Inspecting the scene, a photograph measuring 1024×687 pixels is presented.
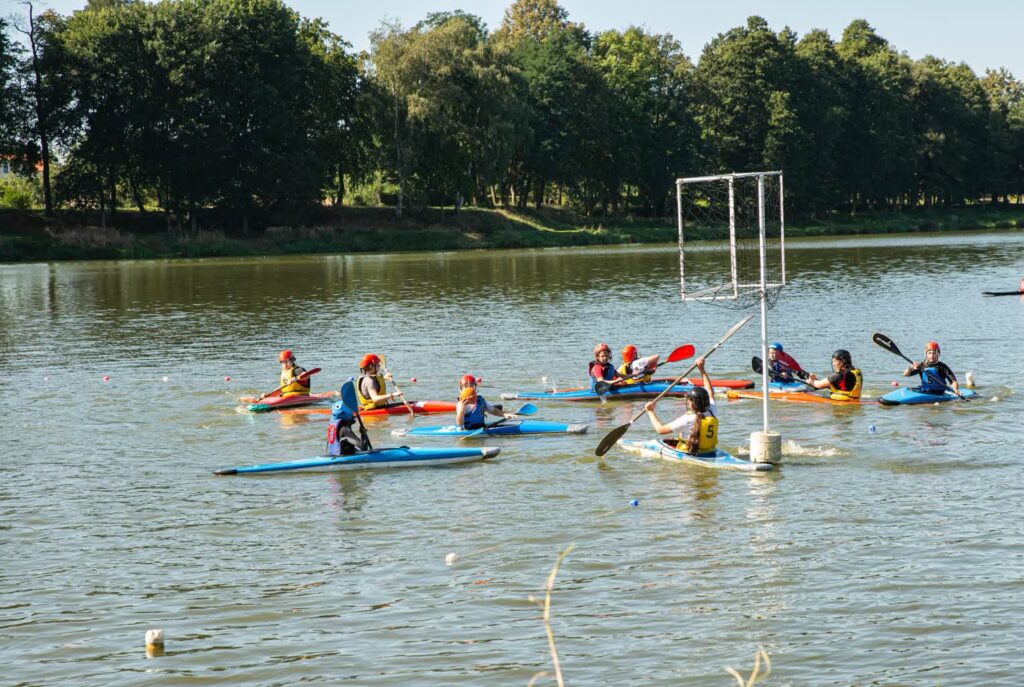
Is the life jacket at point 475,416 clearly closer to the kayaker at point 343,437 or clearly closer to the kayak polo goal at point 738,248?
the kayaker at point 343,437

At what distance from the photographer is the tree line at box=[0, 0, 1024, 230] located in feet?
260

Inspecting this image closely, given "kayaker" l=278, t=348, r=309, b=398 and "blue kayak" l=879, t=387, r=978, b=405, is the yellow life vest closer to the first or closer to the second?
"blue kayak" l=879, t=387, r=978, b=405

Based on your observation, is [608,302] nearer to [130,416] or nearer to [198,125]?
[130,416]

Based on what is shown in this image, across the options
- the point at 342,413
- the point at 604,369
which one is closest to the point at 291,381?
the point at 342,413

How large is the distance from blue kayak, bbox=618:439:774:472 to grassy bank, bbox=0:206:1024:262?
62453 mm

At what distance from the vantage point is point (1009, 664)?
10.4m

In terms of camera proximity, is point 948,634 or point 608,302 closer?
point 948,634

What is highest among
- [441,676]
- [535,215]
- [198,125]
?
[198,125]

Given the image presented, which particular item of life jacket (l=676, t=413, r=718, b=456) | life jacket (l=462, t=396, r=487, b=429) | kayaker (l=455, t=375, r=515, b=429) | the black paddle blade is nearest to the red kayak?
kayaker (l=455, t=375, r=515, b=429)

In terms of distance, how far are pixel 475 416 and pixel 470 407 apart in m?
0.18

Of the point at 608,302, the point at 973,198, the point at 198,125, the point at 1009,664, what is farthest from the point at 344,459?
the point at 973,198

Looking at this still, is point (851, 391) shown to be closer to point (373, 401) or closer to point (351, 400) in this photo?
point (373, 401)

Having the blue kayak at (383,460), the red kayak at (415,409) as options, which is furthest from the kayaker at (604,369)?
the blue kayak at (383,460)

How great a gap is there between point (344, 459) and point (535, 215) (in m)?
77.8
